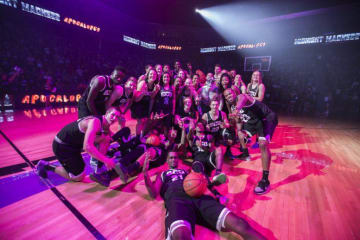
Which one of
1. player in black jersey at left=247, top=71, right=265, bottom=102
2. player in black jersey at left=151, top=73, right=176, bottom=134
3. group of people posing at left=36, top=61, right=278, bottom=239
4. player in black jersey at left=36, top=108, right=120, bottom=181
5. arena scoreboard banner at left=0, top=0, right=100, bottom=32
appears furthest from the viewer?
arena scoreboard banner at left=0, top=0, right=100, bottom=32

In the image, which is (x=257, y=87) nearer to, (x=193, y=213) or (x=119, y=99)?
(x=119, y=99)

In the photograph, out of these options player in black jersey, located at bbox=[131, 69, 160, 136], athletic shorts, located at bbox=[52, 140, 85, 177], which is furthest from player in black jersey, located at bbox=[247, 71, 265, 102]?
athletic shorts, located at bbox=[52, 140, 85, 177]

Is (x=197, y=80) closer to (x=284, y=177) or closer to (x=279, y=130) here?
(x=284, y=177)

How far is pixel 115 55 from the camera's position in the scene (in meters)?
18.1

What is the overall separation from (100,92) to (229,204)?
283 cm

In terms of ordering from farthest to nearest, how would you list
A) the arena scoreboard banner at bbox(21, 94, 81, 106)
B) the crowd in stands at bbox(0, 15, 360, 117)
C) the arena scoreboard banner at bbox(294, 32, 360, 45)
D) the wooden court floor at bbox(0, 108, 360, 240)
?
the arena scoreboard banner at bbox(294, 32, 360, 45) < the crowd in stands at bbox(0, 15, 360, 117) < the arena scoreboard banner at bbox(21, 94, 81, 106) < the wooden court floor at bbox(0, 108, 360, 240)

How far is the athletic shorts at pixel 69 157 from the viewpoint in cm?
279

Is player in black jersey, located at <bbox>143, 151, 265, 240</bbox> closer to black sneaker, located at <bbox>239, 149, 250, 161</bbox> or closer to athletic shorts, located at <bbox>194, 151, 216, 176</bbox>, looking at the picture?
athletic shorts, located at <bbox>194, 151, 216, 176</bbox>

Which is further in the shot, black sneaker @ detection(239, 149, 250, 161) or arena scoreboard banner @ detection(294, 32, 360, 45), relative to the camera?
arena scoreboard banner @ detection(294, 32, 360, 45)

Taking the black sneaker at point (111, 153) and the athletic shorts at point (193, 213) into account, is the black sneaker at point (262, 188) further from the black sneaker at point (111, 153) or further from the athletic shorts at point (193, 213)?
the black sneaker at point (111, 153)

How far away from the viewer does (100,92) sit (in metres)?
3.41

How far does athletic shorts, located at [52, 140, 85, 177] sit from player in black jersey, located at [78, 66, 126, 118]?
2.77 ft

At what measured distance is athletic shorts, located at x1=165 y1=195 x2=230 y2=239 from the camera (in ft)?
5.64

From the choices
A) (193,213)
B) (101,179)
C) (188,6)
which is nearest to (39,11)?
(188,6)
